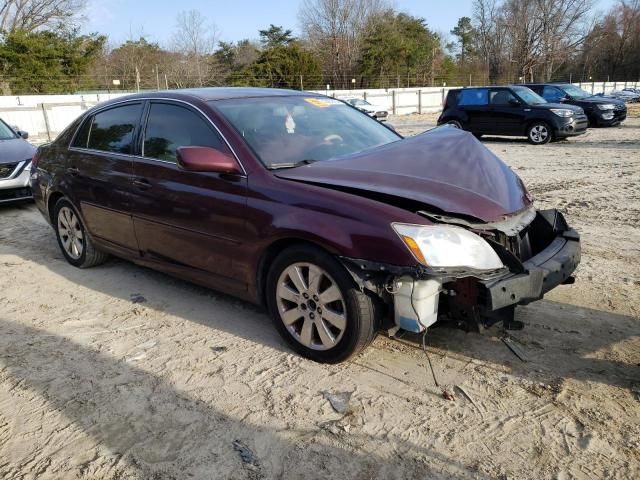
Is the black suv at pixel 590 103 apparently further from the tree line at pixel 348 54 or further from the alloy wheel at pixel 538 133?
the tree line at pixel 348 54

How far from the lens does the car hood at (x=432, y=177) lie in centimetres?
299

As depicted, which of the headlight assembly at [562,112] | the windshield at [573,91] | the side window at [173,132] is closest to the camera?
the side window at [173,132]

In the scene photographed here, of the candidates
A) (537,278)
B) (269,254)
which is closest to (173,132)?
(269,254)

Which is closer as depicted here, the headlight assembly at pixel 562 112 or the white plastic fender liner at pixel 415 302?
the white plastic fender liner at pixel 415 302

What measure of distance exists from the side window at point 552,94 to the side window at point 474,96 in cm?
374

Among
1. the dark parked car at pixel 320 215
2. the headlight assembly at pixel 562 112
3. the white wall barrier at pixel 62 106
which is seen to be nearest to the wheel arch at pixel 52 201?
the dark parked car at pixel 320 215

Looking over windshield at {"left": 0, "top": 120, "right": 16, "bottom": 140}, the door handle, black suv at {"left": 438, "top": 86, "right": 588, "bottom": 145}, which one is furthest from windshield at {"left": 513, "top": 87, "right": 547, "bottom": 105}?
the door handle

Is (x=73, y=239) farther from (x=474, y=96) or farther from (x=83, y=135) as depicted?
(x=474, y=96)

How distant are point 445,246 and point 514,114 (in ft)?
43.5

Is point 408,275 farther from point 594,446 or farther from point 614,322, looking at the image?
point 614,322

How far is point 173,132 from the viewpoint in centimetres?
400

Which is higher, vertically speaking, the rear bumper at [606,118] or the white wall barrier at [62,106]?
the white wall barrier at [62,106]

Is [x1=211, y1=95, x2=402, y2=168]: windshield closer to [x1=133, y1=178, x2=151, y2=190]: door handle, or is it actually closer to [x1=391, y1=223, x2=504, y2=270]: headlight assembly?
[x1=133, y1=178, x2=151, y2=190]: door handle

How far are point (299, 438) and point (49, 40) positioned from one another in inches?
1606
